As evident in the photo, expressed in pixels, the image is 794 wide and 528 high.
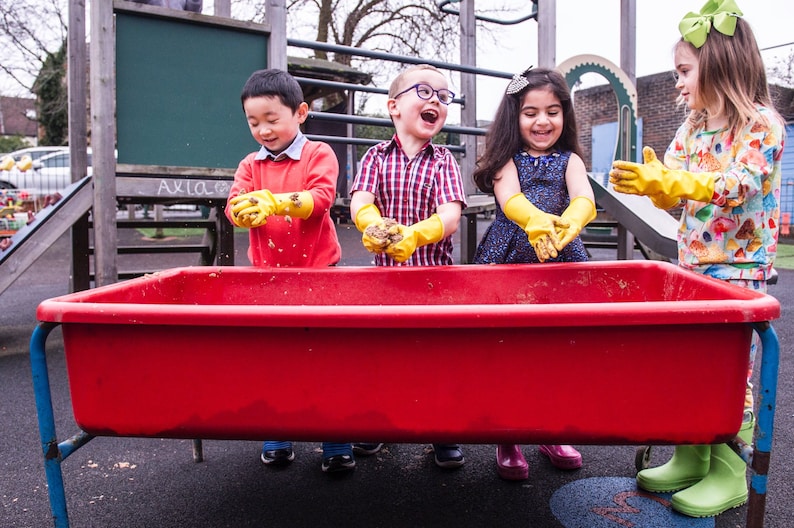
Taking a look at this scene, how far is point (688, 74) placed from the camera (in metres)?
1.87

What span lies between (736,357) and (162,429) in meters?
1.13

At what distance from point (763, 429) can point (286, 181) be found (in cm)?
167

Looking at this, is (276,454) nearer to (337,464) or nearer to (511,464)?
(337,464)

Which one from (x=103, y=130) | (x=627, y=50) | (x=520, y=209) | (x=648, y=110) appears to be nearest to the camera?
(x=520, y=209)

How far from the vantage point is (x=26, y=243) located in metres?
3.62

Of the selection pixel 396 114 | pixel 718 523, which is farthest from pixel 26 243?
pixel 718 523

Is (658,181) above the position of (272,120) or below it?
below

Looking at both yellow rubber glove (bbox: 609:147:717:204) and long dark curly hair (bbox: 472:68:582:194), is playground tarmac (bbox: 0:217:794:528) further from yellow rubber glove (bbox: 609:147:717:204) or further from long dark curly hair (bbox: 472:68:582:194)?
long dark curly hair (bbox: 472:68:582:194)

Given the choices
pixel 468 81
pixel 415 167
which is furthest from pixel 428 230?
pixel 468 81

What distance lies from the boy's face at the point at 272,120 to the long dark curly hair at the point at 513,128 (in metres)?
0.70

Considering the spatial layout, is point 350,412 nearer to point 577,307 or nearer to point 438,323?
point 438,323

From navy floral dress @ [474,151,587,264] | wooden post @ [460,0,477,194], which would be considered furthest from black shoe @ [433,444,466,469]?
wooden post @ [460,0,477,194]

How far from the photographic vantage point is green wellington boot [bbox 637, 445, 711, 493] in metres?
1.90

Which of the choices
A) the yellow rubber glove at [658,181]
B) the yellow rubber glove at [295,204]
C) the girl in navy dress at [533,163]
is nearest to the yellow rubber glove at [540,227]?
the girl in navy dress at [533,163]
